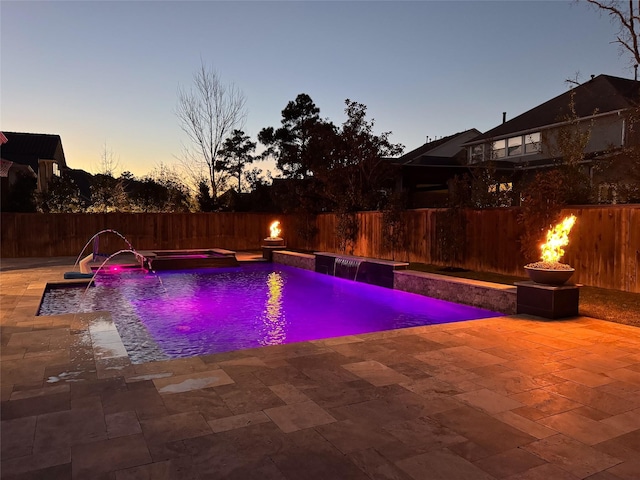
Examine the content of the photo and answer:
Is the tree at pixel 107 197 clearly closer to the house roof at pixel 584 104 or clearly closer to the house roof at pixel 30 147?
the house roof at pixel 30 147

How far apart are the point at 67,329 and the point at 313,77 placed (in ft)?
59.8

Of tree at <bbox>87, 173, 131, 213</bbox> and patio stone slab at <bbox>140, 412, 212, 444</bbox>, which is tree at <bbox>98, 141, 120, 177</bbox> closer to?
tree at <bbox>87, 173, 131, 213</bbox>

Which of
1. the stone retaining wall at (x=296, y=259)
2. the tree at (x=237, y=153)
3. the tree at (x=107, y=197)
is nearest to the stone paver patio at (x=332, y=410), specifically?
the stone retaining wall at (x=296, y=259)

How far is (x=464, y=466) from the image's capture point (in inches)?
97.9

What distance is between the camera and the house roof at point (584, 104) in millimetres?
17841

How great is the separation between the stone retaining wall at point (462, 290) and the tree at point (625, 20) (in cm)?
837

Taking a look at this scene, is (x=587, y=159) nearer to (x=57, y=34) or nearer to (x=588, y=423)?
(x=588, y=423)

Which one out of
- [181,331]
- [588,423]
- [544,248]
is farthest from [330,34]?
[588,423]

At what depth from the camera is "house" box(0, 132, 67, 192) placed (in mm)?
27172

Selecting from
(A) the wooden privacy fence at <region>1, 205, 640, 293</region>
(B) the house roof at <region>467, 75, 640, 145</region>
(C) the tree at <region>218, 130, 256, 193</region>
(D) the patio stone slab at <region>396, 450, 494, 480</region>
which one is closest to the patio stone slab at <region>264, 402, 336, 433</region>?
(D) the patio stone slab at <region>396, 450, 494, 480</region>

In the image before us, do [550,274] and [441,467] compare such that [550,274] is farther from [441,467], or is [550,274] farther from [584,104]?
[584,104]

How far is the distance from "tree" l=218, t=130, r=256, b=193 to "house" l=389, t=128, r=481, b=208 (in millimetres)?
8349

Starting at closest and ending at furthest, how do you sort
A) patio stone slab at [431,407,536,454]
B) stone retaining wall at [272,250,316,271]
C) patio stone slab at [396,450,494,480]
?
patio stone slab at [396,450,494,480]
patio stone slab at [431,407,536,454]
stone retaining wall at [272,250,316,271]

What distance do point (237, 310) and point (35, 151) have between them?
89.4 feet
